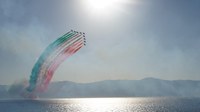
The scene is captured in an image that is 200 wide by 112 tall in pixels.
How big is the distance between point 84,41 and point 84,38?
2.15m

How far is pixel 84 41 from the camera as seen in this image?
570 ft

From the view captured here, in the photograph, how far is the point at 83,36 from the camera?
579 feet

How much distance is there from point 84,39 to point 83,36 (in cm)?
293

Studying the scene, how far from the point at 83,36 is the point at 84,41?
14.5 feet

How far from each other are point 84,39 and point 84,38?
0.66m

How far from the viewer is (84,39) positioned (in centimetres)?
17462

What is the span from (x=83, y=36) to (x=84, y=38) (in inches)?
98.2

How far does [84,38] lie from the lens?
6875 inches
